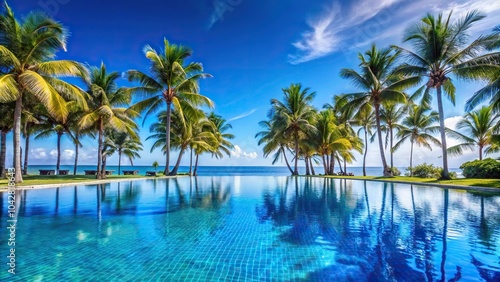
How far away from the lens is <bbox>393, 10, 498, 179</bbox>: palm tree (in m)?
13.0

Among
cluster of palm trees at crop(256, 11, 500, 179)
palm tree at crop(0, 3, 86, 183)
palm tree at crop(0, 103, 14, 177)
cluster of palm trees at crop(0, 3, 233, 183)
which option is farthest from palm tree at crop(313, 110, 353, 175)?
palm tree at crop(0, 103, 14, 177)

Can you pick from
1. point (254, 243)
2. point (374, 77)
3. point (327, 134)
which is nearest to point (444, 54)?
point (374, 77)

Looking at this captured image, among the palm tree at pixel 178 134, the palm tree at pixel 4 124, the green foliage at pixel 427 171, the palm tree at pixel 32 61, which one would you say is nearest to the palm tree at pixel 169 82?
the palm tree at pixel 178 134

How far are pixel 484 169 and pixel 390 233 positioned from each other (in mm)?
14569

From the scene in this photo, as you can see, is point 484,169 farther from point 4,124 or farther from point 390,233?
point 4,124

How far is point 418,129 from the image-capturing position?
24531 mm

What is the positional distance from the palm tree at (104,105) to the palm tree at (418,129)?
24804 mm

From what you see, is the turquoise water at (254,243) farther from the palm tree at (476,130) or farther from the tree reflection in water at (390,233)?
the palm tree at (476,130)

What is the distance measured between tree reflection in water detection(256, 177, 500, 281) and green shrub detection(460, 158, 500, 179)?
318 inches

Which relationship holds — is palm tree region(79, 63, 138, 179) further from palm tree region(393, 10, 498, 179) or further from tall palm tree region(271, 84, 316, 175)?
palm tree region(393, 10, 498, 179)

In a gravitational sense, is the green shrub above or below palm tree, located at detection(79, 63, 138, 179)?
below

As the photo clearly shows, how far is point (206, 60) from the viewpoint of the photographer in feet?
75.6

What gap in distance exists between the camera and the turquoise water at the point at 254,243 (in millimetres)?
3285

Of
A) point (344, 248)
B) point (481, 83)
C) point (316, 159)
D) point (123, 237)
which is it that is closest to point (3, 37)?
point (123, 237)
